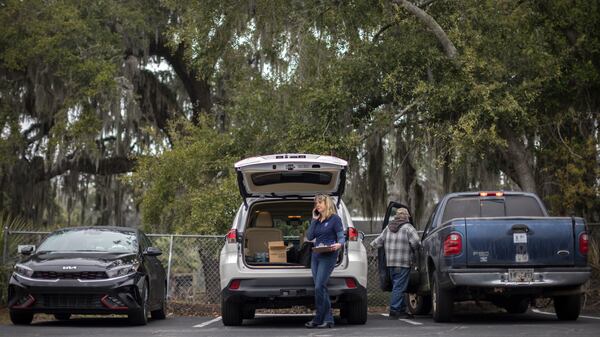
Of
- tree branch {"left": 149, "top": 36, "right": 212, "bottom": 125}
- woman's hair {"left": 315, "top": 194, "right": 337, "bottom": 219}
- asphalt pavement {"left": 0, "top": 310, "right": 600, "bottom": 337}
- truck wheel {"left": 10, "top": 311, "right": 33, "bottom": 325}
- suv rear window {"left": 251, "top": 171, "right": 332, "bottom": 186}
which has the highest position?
tree branch {"left": 149, "top": 36, "right": 212, "bottom": 125}

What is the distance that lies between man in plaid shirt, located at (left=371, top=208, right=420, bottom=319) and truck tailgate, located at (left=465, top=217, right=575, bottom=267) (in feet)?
7.15

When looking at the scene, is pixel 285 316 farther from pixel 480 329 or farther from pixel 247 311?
pixel 480 329

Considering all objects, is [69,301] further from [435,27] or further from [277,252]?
[435,27]

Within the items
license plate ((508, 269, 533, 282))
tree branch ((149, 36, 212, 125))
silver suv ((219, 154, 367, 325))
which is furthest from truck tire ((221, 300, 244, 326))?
tree branch ((149, 36, 212, 125))

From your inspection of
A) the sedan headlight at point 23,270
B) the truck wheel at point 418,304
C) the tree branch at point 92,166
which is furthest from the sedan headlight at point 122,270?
the tree branch at point 92,166

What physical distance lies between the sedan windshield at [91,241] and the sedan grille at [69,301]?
45.6 inches

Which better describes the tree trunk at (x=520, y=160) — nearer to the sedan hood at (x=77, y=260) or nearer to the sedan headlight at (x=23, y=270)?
the sedan hood at (x=77, y=260)

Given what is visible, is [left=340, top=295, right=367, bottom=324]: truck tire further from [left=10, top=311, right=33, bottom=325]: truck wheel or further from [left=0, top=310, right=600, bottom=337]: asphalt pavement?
[left=10, top=311, right=33, bottom=325]: truck wheel

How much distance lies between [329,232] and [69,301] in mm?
3731

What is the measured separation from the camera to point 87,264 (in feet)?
48.0

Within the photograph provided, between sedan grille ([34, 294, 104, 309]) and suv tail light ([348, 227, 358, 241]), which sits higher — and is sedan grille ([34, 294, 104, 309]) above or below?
below

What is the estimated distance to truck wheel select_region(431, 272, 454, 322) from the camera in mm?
14344

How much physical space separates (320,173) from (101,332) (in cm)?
353

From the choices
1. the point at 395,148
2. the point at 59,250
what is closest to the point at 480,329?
the point at 59,250
